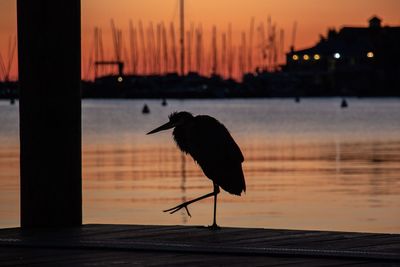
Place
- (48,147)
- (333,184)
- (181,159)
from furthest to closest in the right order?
1. (181,159)
2. (333,184)
3. (48,147)

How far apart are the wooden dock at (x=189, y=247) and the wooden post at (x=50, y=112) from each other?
36 centimetres

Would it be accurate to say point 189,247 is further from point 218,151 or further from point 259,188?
point 259,188

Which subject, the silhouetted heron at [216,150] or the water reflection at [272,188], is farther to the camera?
the water reflection at [272,188]

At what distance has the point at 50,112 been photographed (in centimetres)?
1159

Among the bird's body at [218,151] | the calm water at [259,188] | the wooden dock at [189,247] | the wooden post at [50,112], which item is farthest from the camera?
the calm water at [259,188]

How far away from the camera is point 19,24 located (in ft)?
38.7

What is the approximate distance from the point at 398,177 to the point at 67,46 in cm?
2133

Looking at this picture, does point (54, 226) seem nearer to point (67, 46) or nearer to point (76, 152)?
point (76, 152)

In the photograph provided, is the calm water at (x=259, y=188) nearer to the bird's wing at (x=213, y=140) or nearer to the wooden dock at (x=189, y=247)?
the bird's wing at (x=213, y=140)

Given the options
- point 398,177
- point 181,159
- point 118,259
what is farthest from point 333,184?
point 118,259

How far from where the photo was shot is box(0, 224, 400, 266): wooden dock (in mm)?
9117

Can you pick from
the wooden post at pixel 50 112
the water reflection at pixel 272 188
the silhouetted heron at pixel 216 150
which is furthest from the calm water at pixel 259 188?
the wooden post at pixel 50 112

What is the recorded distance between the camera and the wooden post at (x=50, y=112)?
458 inches

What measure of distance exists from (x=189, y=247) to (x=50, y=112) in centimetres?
245
